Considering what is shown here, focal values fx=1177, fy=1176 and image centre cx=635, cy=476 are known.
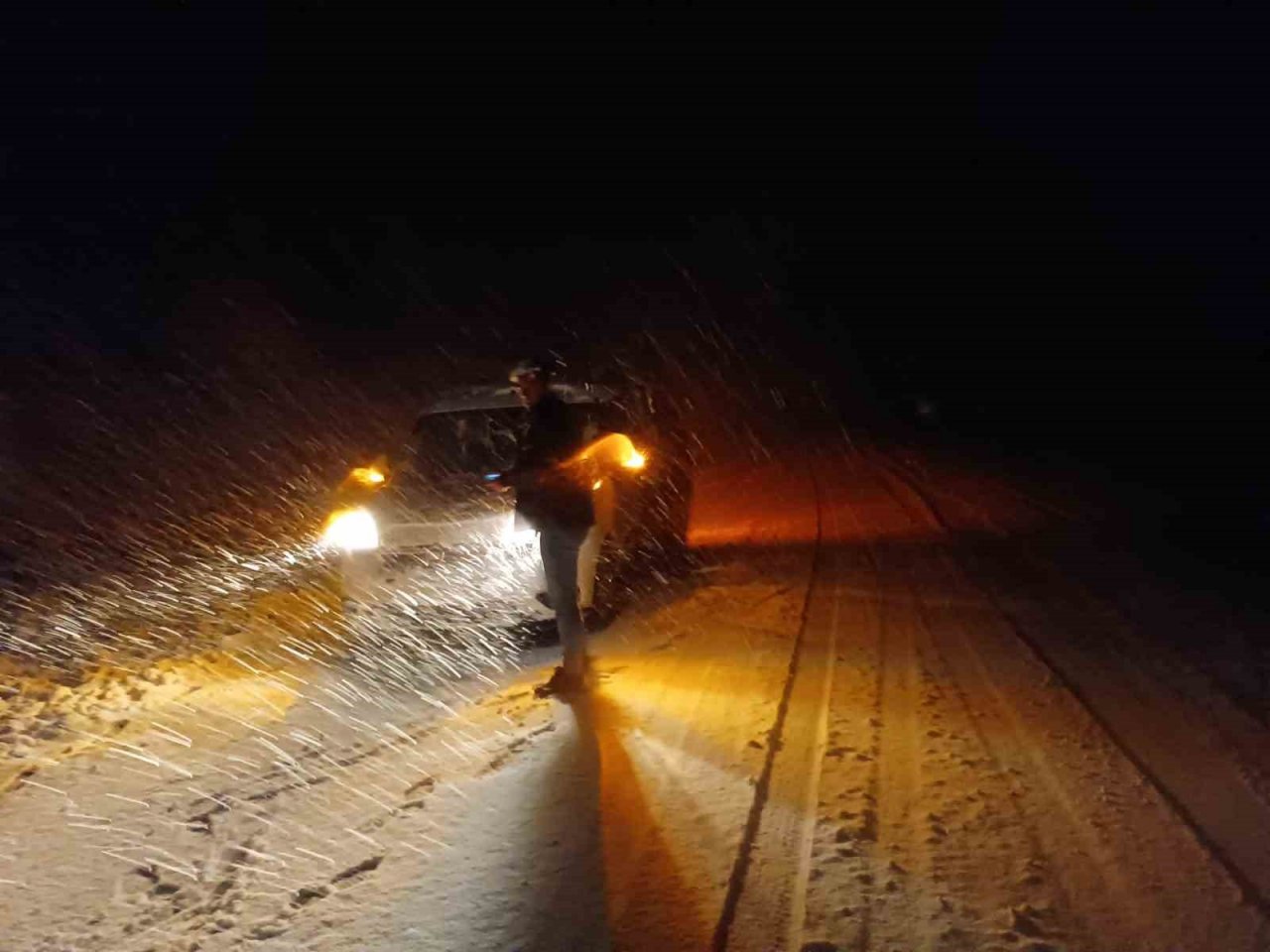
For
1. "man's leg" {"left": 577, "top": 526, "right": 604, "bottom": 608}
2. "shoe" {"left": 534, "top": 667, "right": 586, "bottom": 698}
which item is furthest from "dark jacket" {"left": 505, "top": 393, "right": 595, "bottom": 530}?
"shoe" {"left": 534, "top": 667, "right": 586, "bottom": 698}

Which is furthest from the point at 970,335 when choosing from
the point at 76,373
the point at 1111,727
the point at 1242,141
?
the point at 1111,727

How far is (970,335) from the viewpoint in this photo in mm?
59406

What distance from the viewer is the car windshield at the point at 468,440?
895 cm

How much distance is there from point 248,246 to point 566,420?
3497 cm

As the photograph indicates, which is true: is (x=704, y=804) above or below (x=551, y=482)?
below

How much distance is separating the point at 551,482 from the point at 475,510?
6.13 feet

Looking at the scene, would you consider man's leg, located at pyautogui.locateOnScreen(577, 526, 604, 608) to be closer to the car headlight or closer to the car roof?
the car headlight

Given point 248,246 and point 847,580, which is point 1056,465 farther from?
point 248,246

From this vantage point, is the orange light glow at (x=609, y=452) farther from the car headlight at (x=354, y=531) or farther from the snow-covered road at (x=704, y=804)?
the car headlight at (x=354, y=531)

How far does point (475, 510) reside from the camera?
8164mm

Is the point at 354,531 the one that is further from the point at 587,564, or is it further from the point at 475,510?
the point at 587,564

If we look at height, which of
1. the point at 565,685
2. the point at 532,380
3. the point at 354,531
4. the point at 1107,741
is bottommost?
the point at 1107,741

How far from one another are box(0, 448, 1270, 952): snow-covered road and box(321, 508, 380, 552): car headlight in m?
0.92

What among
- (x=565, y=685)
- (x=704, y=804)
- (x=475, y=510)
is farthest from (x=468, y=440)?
(x=704, y=804)
